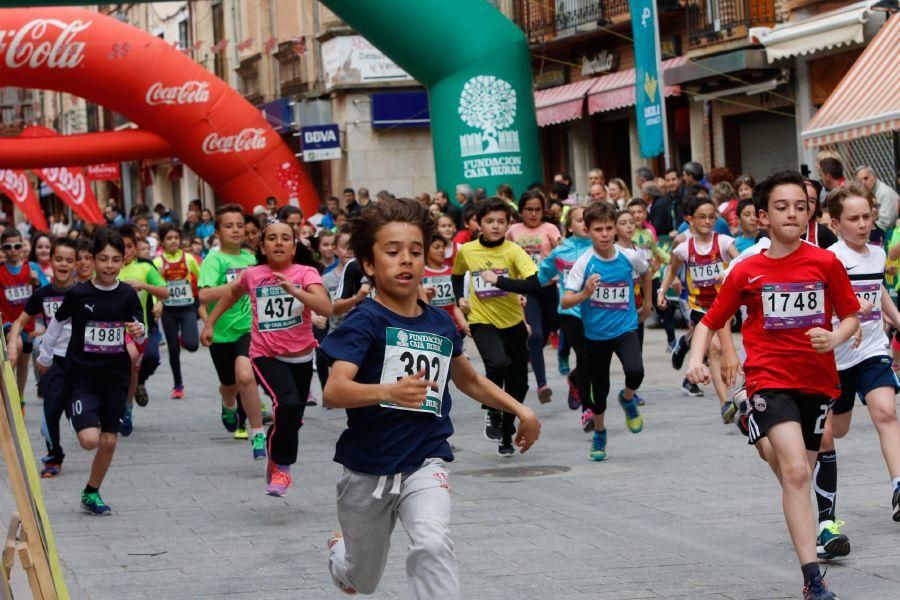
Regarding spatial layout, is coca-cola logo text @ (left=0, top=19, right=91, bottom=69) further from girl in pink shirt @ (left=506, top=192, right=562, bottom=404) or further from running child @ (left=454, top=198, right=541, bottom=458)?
running child @ (left=454, top=198, right=541, bottom=458)

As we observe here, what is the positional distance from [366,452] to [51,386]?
17.7 ft

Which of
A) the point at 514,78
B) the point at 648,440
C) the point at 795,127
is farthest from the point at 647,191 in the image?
the point at 648,440

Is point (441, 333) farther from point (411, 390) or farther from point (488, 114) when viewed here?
point (488, 114)

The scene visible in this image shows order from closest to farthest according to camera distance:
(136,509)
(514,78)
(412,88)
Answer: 1. (136,509)
2. (514,78)
3. (412,88)

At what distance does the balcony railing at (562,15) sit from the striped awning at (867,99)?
26.4ft

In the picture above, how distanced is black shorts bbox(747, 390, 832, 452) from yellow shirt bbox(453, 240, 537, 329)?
15.5 ft

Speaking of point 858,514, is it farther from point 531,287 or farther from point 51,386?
point 51,386

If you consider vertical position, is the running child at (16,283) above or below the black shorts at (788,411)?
above

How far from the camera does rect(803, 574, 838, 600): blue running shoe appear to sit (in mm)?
5473

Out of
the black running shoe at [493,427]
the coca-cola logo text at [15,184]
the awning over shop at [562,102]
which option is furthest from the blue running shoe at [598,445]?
the coca-cola logo text at [15,184]

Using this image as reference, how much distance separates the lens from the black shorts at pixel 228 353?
1064 cm

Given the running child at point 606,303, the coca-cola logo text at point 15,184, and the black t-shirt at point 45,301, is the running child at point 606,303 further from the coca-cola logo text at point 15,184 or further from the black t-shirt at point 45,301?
the coca-cola logo text at point 15,184

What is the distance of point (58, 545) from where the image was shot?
766 cm

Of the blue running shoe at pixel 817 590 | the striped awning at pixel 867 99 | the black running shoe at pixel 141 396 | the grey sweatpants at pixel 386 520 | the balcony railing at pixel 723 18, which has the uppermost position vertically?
the balcony railing at pixel 723 18
